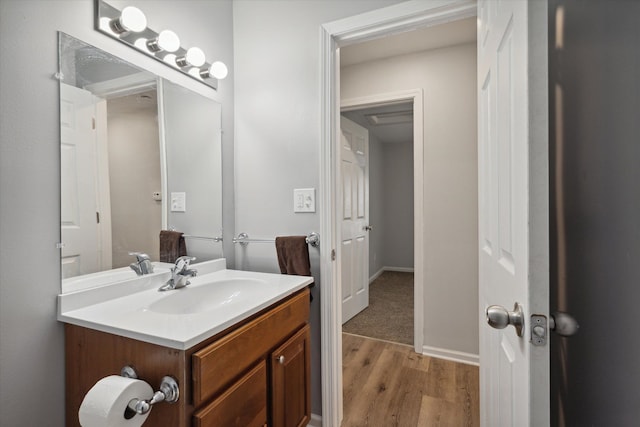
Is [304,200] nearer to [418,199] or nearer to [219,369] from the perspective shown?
[219,369]

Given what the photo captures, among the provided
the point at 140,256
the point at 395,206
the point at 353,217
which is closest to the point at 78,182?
the point at 140,256

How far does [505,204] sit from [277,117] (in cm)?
122

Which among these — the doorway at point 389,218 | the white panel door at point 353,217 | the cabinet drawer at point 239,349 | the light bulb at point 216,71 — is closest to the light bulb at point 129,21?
the light bulb at point 216,71

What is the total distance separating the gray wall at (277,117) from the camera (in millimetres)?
1581

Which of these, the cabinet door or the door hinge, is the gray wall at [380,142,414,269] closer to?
the cabinet door

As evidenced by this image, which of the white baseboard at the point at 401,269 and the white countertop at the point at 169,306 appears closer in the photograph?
the white countertop at the point at 169,306

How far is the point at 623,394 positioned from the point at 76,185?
1.57 m

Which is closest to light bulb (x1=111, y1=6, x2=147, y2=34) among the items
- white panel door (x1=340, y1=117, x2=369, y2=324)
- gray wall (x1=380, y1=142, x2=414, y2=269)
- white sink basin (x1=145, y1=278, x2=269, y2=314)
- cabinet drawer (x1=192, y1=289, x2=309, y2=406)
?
white sink basin (x1=145, y1=278, x2=269, y2=314)

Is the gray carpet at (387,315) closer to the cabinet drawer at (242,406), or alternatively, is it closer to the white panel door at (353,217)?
the white panel door at (353,217)

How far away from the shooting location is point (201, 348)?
836 mm

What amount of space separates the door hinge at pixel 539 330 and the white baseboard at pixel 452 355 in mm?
1972

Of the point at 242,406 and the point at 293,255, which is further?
the point at 293,255

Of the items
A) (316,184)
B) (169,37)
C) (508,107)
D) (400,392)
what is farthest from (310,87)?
(400,392)

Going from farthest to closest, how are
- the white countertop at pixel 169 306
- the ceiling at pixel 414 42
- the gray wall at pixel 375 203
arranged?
1. the gray wall at pixel 375 203
2. the ceiling at pixel 414 42
3. the white countertop at pixel 169 306
